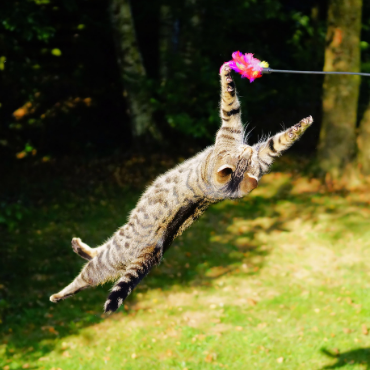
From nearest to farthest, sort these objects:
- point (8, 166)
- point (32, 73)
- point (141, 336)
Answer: point (141, 336)
point (32, 73)
point (8, 166)

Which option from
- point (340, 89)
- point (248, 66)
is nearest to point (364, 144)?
point (340, 89)

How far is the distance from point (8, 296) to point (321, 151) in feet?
25.0

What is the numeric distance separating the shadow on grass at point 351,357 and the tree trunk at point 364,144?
17.8 ft

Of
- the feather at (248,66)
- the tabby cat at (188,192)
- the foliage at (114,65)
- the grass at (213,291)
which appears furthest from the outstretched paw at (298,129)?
the foliage at (114,65)

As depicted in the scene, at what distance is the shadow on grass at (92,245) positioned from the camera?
26.0 feet

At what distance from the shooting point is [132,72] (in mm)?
11297

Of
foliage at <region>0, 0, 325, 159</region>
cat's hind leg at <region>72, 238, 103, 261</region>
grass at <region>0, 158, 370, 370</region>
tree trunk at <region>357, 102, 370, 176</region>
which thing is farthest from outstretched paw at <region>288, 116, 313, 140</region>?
tree trunk at <region>357, 102, 370, 176</region>

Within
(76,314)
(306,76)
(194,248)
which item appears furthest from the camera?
(306,76)

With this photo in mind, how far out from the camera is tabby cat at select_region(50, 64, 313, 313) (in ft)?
12.1

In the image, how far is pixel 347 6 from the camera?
10.5m

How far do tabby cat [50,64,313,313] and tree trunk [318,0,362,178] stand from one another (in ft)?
25.4

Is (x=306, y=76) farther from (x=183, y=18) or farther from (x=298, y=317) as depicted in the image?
(x=298, y=317)

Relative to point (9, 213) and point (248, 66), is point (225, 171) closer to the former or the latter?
point (248, 66)

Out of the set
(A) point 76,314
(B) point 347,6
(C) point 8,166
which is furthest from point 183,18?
(A) point 76,314
